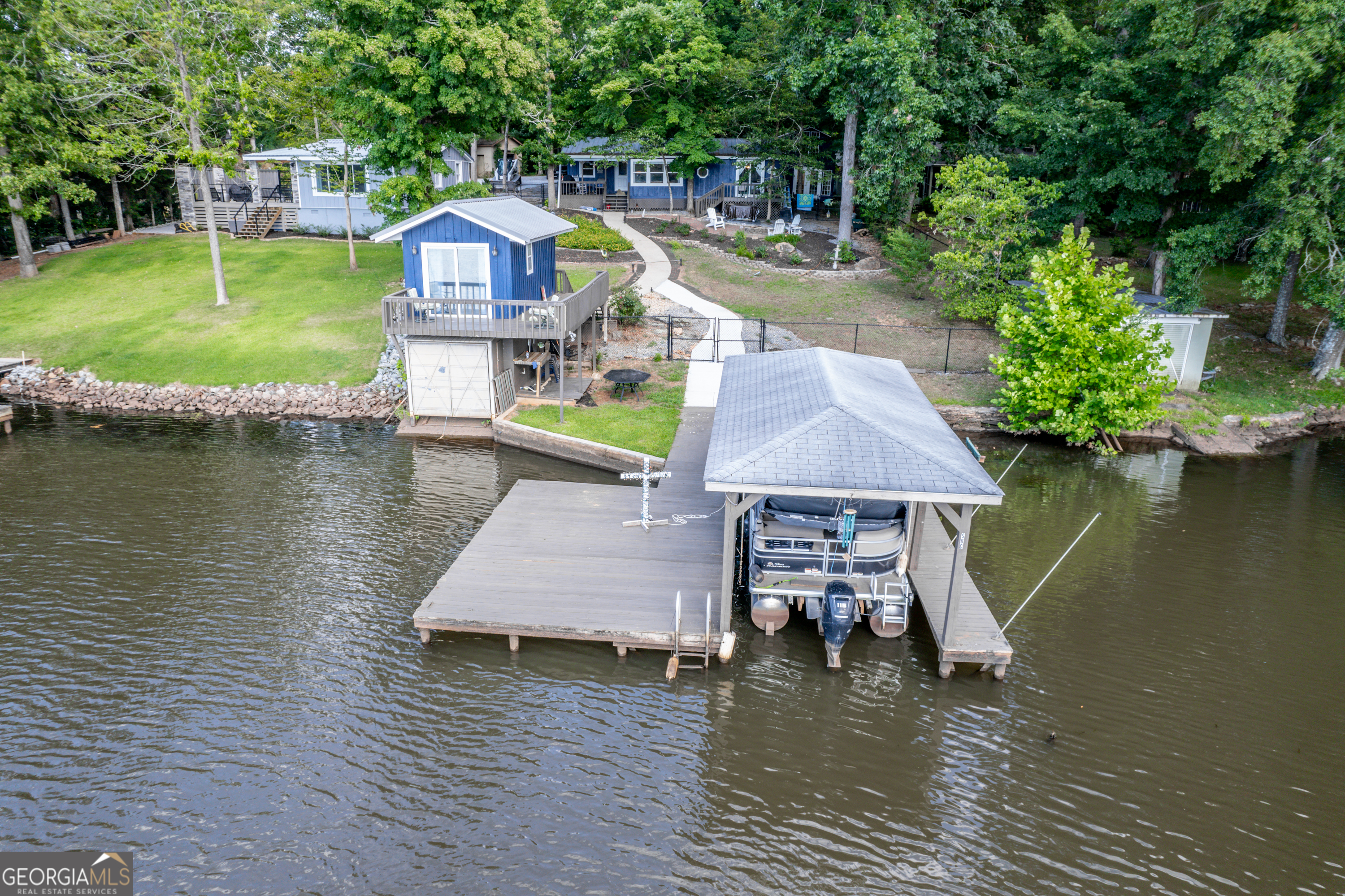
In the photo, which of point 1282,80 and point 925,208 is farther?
point 925,208

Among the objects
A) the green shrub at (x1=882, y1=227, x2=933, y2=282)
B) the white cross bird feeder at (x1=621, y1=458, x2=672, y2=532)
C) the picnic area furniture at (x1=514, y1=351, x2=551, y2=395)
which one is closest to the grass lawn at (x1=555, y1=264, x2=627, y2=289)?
the picnic area furniture at (x1=514, y1=351, x2=551, y2=395)

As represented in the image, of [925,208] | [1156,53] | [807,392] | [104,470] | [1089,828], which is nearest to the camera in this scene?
[1089,828]

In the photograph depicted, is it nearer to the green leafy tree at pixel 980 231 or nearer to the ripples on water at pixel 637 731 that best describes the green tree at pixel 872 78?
the green leafy tree at pixel 980 231

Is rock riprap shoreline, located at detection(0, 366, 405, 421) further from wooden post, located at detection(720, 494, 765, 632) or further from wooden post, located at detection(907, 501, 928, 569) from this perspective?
wooden post, located at detection(907, 501, 928, 569)

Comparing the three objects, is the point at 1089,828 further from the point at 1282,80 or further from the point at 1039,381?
the point at 1282,80

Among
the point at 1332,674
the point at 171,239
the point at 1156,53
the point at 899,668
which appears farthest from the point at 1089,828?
the point at 171,239

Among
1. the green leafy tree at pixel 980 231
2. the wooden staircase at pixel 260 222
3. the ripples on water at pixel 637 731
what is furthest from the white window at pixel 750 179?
the ripples on water at pixel 637 731

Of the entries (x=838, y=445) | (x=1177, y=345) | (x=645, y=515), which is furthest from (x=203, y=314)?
(x=1177, y=345)
